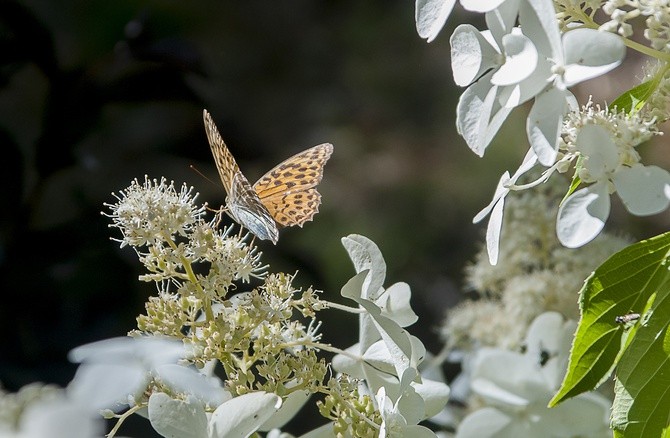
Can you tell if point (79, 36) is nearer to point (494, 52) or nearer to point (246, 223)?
point (246, 223)

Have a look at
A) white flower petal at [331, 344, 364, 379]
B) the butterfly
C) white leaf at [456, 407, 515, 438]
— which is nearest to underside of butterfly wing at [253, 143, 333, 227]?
the butterfly

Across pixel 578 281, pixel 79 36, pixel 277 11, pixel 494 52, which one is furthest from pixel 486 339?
pixel 277 11

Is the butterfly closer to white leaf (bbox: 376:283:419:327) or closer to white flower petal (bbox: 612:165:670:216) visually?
white leaf (bbox: 376:283:419:327)

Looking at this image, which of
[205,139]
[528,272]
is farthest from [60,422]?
[205,139]

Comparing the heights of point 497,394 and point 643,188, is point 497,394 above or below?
below

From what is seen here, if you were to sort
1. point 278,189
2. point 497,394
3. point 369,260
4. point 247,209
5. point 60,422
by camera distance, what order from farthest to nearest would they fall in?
point 497,394 < point 278,189 < point 247,209 < point 369,260 < point 60,422

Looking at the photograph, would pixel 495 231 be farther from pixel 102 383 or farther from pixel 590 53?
pixel 102 383

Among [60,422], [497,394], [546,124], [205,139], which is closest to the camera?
[60,422]

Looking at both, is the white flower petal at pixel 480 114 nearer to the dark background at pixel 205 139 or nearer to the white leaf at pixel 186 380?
the white leaf at pixel 186 380
